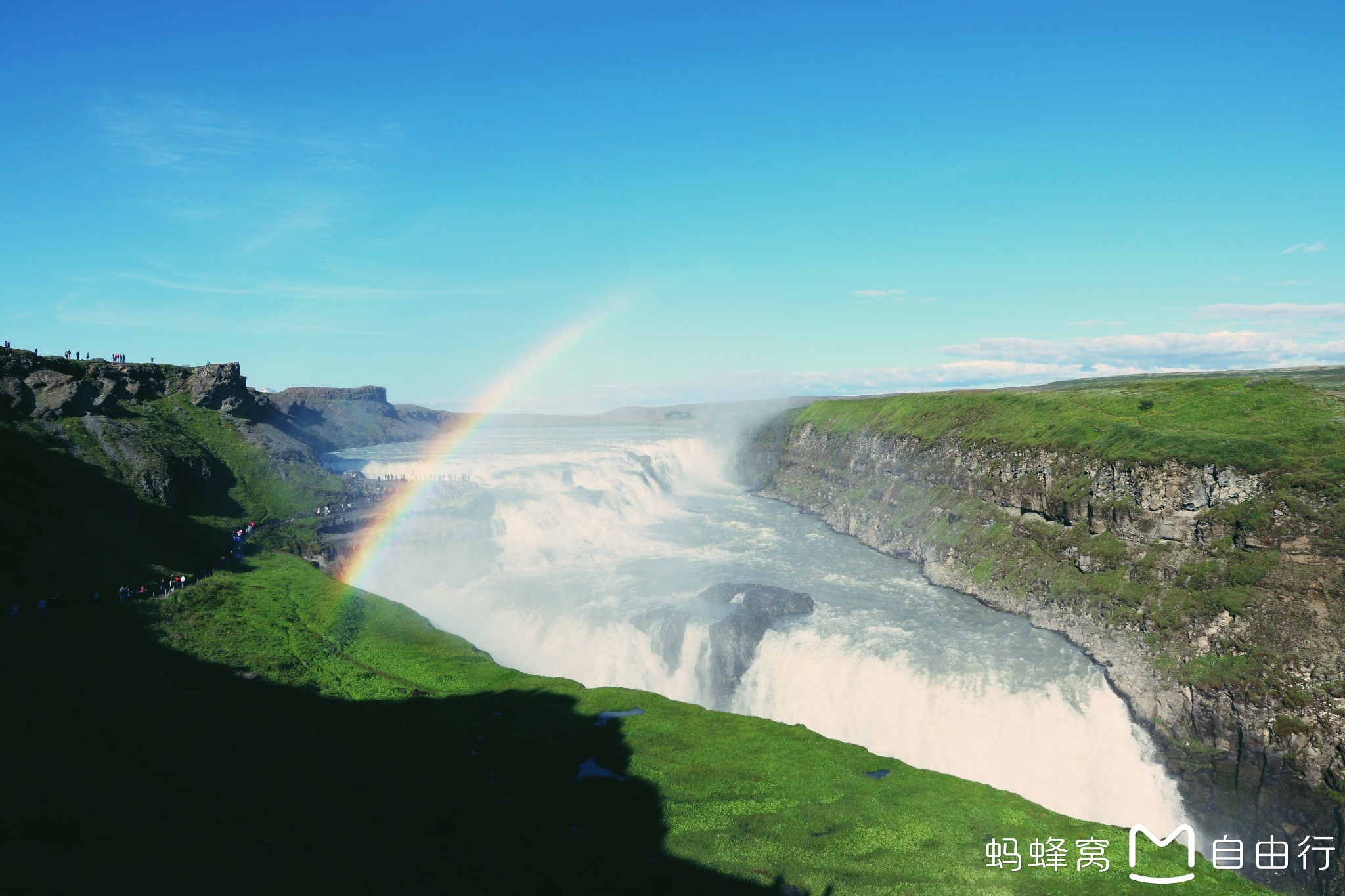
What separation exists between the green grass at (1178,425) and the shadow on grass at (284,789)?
42.2 metres

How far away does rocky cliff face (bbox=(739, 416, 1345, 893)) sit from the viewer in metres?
29.9

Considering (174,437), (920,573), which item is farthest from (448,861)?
(174,437)

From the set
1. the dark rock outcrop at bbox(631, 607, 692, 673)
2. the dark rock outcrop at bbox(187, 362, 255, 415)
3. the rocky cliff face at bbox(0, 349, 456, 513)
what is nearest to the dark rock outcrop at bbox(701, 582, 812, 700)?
the dark rock outcrop at bbox(631, 607, 692, 673)

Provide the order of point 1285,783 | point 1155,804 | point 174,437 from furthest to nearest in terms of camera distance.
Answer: point 174,437, point 1155,804, point 1285,783

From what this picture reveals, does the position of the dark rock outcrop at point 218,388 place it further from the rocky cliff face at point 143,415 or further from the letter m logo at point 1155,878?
the letter m logo at point 1155,878

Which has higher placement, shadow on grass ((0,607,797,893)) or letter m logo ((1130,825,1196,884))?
shadow on grass ((0,607,797,893))

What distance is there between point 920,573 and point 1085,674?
20089 mm

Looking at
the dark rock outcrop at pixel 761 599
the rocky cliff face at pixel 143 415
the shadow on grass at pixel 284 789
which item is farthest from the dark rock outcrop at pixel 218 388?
the dark rock outcrop at pixel 761 599

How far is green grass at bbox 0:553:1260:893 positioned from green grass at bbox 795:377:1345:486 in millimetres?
30490

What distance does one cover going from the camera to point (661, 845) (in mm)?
21094

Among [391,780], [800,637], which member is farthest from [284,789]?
[800,637]

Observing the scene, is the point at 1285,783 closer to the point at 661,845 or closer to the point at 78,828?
the point at 661,845

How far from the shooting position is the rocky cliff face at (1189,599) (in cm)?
2994

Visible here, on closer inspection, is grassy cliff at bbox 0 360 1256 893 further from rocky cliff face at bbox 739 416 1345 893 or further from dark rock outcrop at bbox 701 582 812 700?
rocky cliff face at bbox 739 416 1345 893
